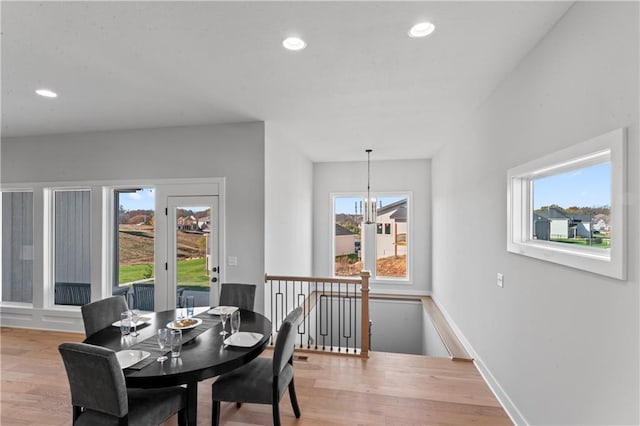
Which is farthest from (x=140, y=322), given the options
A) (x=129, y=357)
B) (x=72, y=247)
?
(x=72, y=247)

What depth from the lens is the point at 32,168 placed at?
446 centimetres

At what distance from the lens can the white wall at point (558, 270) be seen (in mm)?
1374

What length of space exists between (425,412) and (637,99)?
253 cm

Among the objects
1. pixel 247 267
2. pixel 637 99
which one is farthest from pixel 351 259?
pixel 637 99

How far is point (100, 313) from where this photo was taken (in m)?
2.58

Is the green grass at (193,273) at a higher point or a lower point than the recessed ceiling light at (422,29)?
lower

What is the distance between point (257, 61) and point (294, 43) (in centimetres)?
41

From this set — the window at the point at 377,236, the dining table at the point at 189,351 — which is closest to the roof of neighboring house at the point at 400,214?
the window at the point at 377,236

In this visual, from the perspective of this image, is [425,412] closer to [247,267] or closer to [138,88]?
[247,267]

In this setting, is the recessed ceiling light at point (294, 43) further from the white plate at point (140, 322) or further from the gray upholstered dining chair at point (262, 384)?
the white plate at point (140, 322)

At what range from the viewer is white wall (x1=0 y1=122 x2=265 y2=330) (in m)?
3.79

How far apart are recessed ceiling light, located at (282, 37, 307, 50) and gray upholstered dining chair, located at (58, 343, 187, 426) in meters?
2.21

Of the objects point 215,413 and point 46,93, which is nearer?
point 215,413

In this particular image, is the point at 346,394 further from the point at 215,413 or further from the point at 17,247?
the point at 17,247
